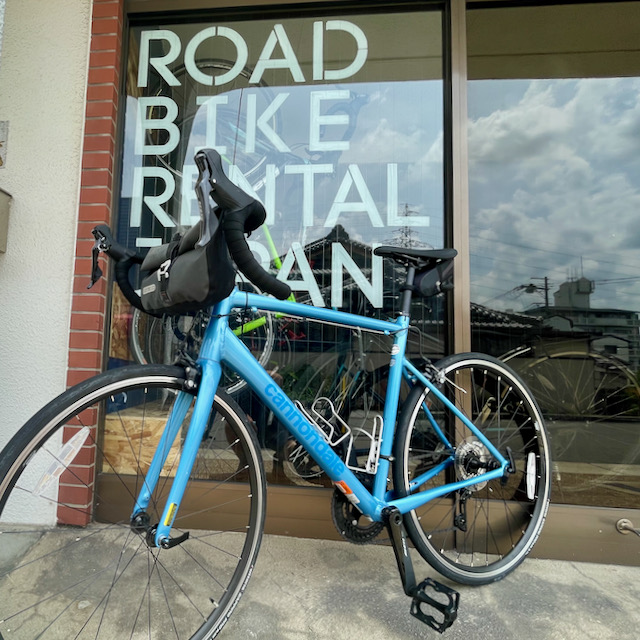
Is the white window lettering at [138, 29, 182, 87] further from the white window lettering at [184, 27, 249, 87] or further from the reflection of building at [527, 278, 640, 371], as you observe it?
the reflection of building at [527, 278, 640, 371]

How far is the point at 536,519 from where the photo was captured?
183 cm

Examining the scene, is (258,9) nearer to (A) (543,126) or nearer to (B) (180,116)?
(B) (180,116)

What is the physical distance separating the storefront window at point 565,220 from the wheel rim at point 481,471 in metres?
0.29

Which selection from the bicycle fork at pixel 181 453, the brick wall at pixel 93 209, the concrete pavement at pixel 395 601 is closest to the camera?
the bicycle fork at pixel 181 453

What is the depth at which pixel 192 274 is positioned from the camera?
1109mm

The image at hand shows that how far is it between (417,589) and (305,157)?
2043 millimetres

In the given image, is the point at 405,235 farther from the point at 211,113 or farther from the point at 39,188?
the point at 39,188

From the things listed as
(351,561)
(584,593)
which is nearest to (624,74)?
(584,593)

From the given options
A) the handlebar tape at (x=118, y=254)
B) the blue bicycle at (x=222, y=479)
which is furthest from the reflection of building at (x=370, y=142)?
the handlebar tape at (x=118, y=254)

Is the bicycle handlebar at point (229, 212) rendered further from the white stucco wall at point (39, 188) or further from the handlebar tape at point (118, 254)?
the white stucco wall at point (39, 188)

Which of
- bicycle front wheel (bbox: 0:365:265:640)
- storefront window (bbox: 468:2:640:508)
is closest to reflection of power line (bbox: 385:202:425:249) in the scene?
storefront window (bbox: 468:2:640:508)

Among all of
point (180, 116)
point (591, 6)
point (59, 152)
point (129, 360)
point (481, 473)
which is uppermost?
point (591, 6)

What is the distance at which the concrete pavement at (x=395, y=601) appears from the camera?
145 cm

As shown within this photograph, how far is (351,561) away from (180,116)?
7.89ft
